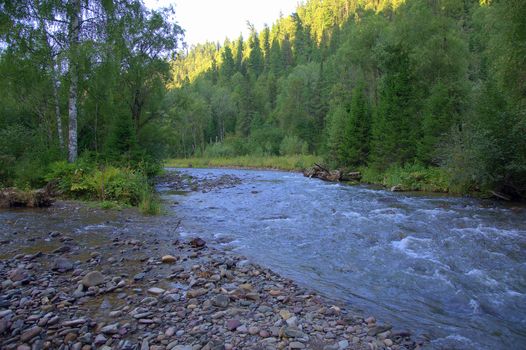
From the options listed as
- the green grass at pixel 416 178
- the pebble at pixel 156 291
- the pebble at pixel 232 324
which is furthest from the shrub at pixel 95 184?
the green grass at pixel 416 178

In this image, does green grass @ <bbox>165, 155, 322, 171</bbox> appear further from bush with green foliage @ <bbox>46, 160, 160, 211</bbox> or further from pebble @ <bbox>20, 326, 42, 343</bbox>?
pebble @ <bbox>20, 326, 42, 343</bbox>

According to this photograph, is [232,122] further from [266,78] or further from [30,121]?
[30,121]

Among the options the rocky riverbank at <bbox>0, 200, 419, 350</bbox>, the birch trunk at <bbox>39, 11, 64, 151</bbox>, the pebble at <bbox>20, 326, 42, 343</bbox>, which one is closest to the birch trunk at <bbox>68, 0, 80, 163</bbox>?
the birch trunk at <bbox>39, 11, 64, 151</bbox>

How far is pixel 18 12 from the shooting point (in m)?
13.2

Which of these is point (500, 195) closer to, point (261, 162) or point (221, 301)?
point (221, 301)

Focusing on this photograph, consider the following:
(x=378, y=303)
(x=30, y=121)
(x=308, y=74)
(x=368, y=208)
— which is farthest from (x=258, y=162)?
(x=378, y=303)

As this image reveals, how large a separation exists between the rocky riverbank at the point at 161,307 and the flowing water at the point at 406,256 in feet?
2.90

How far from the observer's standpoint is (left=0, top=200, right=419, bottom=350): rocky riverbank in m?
3.78

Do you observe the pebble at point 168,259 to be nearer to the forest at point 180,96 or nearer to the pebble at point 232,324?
the pebble at point 232,324

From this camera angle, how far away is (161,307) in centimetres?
457

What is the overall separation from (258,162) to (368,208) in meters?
41.0

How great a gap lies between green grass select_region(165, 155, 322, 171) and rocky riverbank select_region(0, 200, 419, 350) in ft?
126

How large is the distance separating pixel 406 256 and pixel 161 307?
576 centimetres

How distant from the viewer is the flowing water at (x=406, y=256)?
4.95m
